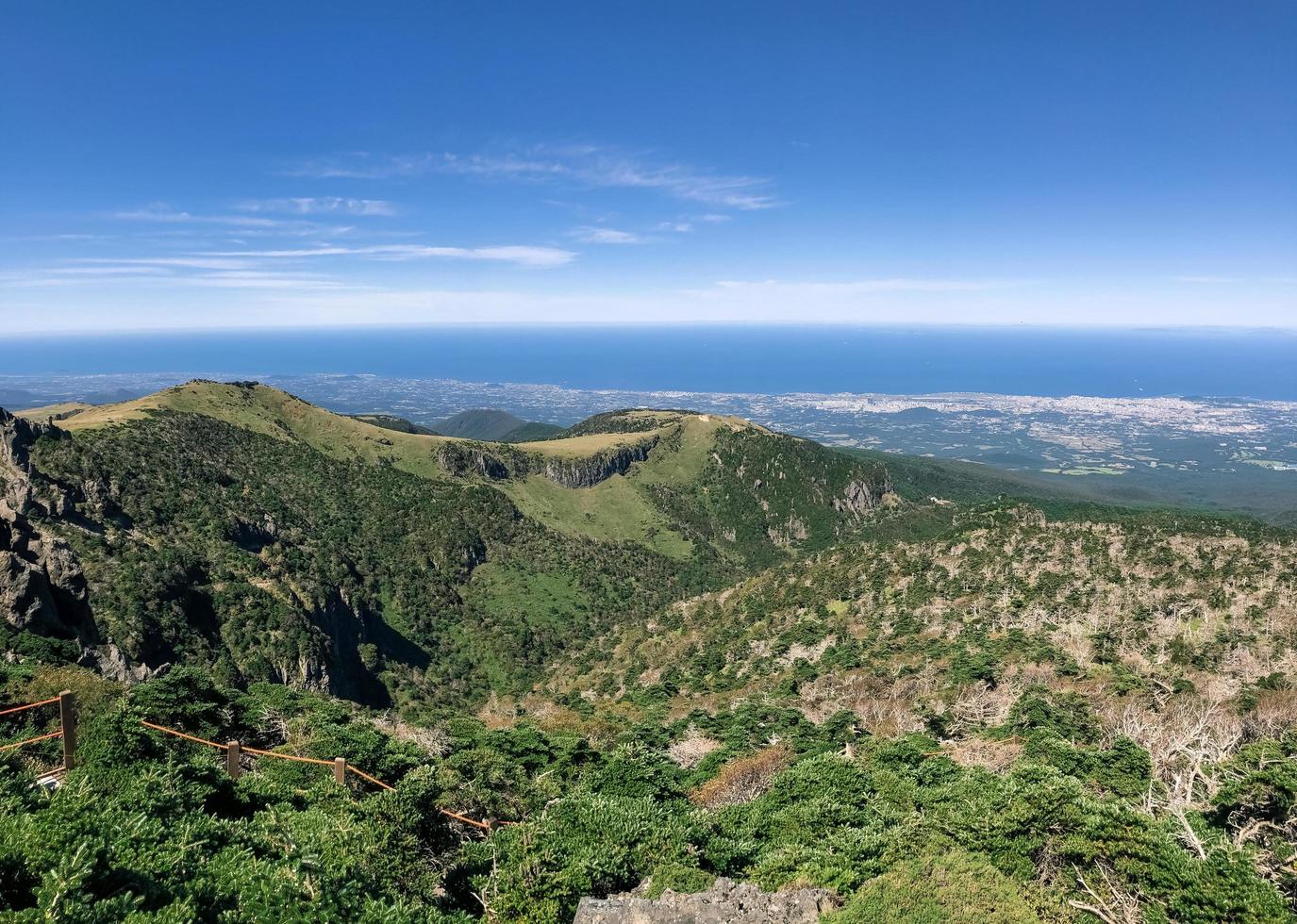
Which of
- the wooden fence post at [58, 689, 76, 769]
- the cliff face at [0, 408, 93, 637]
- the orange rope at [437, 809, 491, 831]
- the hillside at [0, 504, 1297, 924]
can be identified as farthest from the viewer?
the cliff face at [0, 408, 93, 637]

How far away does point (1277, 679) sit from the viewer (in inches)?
1369

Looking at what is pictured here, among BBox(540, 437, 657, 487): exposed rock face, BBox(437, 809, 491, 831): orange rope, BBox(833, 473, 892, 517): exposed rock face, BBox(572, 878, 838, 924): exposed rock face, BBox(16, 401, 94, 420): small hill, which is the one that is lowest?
BBox(833, 473, 892, 517): exposed rock face

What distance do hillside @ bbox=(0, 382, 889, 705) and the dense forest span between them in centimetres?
67

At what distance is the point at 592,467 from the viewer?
16462 cm

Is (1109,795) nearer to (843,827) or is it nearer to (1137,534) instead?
(843,827)

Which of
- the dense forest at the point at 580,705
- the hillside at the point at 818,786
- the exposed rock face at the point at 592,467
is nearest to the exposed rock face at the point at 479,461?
the exposed rock face at the point at 592,467

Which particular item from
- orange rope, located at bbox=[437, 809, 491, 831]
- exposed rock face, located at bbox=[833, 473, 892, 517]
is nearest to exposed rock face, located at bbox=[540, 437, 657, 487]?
exposed rock face, located at bbox=[833, 473, 892, 517]

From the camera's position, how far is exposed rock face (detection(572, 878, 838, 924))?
14383 millimetres

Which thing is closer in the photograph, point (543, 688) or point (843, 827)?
point (843, 827)

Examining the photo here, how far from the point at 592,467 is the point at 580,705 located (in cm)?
10448

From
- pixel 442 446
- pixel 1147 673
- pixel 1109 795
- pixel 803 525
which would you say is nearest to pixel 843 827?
pixel 1109 795

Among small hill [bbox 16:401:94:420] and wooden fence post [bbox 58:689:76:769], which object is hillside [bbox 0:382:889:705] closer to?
small hill [bbox 16:401:94:420]

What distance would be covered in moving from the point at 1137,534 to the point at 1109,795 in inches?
2004

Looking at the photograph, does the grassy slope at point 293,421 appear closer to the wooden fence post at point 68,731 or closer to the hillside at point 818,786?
the hillside at point 818,786
